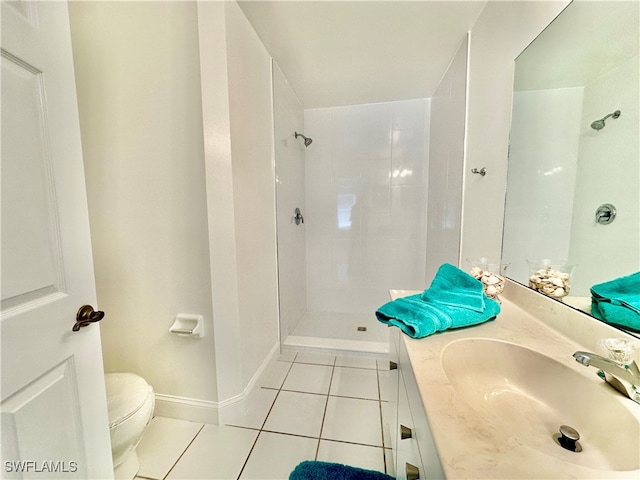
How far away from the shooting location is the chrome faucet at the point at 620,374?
1.63 ft

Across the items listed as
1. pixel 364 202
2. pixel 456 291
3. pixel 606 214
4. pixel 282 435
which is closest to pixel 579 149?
pixel 606 214

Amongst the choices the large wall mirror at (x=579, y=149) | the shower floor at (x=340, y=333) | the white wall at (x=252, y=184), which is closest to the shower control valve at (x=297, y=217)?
the white wall at (x=252, y=184)

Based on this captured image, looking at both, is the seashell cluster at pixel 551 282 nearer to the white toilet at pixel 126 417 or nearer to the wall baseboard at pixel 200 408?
the wall baseboard at pixel 200 408

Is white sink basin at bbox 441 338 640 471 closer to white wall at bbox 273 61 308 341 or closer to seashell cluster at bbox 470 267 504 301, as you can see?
seashell cluster at bbox 470 267 504 301

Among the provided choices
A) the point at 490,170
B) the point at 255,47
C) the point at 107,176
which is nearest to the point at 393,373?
the point at 490,170

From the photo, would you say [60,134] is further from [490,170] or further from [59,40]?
[490,170]

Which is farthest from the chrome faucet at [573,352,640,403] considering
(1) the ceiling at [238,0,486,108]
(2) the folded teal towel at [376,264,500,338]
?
(1) the ceiling at [238,0,486,108]

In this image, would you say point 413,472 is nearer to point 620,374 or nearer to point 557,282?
point 620,374

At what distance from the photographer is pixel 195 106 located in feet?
3.93

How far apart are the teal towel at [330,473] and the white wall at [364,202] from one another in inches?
78.2

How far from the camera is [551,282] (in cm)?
86

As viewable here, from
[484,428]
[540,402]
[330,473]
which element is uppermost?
[484,428]

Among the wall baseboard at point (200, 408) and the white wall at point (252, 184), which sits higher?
the white wall at point (252, 184)

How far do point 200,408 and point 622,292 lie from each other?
1853mm
